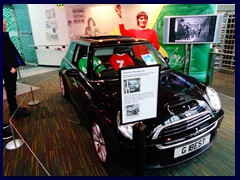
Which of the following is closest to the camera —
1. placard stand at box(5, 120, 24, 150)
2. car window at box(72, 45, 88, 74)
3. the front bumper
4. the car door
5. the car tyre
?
the front bumper

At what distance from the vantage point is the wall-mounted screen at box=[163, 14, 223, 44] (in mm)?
3627

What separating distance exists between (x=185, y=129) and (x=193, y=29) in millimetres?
2958

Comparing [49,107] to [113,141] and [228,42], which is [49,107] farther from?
[228,42]

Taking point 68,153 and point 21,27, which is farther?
point 21,27

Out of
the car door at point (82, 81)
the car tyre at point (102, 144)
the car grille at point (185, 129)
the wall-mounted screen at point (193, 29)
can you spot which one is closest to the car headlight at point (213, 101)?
the car grille at point (185, 129)

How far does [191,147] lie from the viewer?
1.56 meters

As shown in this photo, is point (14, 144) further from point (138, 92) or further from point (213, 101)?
point (213, 101)

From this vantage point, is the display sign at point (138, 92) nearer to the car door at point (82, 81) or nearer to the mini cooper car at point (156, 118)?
the mini cooper car at point (156, 118)

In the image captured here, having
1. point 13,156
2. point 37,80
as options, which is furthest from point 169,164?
point 37,80

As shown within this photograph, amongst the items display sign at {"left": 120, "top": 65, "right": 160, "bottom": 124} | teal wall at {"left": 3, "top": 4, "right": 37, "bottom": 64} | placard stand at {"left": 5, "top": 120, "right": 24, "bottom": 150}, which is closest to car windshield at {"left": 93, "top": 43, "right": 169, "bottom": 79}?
display sign at {"left": 120, "top": 65, "right": 160, "bottom": 124}

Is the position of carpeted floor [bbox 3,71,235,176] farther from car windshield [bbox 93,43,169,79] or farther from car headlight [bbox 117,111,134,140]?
car windshield [bbox 93,43,169,79]

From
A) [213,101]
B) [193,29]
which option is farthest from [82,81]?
[193,29]

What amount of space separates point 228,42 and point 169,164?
18.7 feet

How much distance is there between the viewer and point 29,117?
10.00 ft
